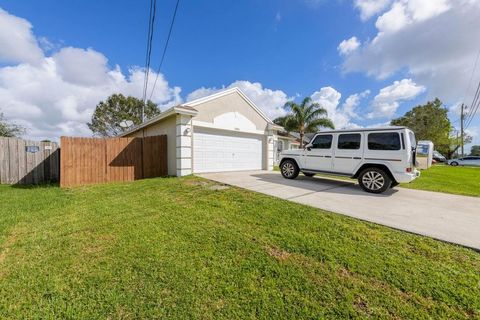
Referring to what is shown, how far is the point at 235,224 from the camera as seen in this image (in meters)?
3.67

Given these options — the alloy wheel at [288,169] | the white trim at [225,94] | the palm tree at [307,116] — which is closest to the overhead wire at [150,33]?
the white trim at [225,94]

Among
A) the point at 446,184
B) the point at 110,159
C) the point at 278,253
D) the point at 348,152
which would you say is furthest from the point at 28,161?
the point at 446,184

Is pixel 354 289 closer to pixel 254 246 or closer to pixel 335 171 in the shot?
pixel 254 246

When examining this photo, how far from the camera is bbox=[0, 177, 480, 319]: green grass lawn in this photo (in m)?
1.89

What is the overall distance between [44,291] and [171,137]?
738 cm

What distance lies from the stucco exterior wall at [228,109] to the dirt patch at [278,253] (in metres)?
7.19

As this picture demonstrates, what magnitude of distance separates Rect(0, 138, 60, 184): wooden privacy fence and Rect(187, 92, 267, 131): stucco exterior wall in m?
6.43

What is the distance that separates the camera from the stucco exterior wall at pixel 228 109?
9.22 meters

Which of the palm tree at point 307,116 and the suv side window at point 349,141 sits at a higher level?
the palm tree at point 307,116

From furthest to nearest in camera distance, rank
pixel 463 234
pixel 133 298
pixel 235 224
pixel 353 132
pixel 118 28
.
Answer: pixel 118 28, pixel 353 132, pixel 235 224, pixel 463 234, pixel 133 298

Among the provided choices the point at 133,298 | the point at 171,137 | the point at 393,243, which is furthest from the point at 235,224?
the point at 171,137

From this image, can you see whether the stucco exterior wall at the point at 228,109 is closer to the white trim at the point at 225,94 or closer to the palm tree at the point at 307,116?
the white trim at the point at 225,94

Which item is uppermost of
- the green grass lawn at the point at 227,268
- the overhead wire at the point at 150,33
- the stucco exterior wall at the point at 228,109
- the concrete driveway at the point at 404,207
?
the overhead wire at the point at 150,33

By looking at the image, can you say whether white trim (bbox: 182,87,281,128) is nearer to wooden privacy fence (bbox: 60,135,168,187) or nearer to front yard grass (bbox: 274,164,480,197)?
wooden privacy fence (bbox: 60,135,168,187)
